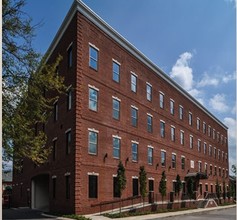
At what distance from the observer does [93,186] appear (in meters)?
27.0

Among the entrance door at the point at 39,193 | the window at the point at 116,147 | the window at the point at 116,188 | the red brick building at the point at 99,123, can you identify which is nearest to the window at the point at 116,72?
the red brick building at the point at 99,123

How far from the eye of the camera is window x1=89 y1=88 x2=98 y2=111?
92.2 feet

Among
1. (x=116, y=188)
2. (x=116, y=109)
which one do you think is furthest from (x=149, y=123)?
(x=116, y=188)

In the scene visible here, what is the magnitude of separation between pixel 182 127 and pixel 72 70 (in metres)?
22.7

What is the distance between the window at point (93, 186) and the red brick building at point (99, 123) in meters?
0.07

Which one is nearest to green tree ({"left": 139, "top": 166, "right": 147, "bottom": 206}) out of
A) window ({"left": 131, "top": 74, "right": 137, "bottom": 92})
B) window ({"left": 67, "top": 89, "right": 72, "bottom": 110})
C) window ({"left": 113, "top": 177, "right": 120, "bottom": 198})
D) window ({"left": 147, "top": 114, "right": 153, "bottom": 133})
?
window ({"left": 113, "top": 177, "right": 120, "bottom": 198})

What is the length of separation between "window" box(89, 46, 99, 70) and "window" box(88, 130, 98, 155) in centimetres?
485

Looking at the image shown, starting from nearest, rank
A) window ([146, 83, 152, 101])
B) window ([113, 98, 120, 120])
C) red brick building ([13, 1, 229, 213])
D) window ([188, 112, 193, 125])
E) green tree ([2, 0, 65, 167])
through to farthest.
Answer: green tree ([2, 0, 65, 167]) → red brick building ([13, 1, 229, 213]) → window ([113, 98, 120, 120]) → window ([146, 83, 152, 101]) → window ([188, 112, 193, 125])

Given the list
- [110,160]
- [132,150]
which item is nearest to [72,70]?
[110,160]

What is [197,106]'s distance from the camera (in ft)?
178

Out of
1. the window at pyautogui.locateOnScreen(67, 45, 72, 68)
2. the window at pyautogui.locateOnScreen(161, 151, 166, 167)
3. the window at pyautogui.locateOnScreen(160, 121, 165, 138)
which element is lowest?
the window at pyautogui.locateOnScreen(161, 151, 166, 167)

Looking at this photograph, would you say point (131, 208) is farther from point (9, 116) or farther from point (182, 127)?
point (182, 127)

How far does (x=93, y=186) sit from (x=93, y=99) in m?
6.21

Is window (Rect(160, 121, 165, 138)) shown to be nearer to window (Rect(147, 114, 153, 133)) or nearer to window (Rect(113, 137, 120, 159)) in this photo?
window (Rect(147, 114, 153, 133))
